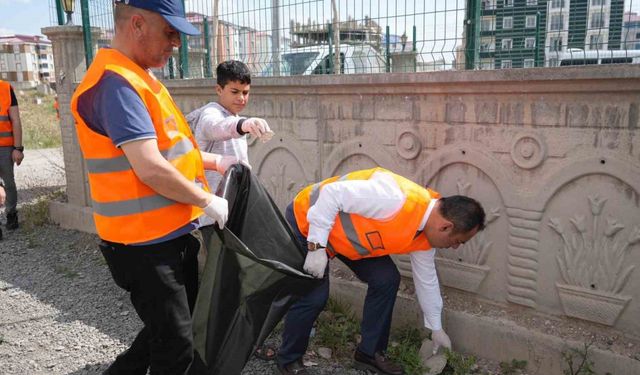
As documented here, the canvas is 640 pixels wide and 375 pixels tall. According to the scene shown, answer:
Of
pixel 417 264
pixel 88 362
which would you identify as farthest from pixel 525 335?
pixel 88 362

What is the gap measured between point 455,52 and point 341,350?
193 centimetres

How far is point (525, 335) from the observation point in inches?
112

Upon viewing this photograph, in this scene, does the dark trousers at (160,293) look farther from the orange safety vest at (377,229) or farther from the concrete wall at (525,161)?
the concrete wall at (525,161)

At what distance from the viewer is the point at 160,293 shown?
204cm

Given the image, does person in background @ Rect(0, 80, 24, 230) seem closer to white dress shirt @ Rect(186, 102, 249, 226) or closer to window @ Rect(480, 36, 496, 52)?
white dress shirt @ Rect(186, 102, 249, 226)

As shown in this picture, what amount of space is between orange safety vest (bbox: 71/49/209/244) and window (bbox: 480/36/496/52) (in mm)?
1917

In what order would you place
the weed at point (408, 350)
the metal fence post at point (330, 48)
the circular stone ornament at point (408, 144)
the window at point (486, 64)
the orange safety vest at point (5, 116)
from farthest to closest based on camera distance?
the orange safety vest at point (5, 116), the metal fence post at point (330, 48), the circular stone ornament at point (408, 144), the window at point (486, 64), the weed at point (408, 350)

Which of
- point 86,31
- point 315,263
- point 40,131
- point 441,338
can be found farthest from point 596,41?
point 40,131

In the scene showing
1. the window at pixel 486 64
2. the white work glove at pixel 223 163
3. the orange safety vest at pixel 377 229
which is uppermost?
the window at pixel 486 64

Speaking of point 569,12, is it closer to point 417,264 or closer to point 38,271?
point 417,264

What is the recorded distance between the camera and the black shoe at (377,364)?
2.86 meters

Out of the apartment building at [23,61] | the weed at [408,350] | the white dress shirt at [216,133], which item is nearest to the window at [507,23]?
the white dress shirt at [216,133]

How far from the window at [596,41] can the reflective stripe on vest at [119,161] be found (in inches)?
86.2

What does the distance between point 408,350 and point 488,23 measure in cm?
200
